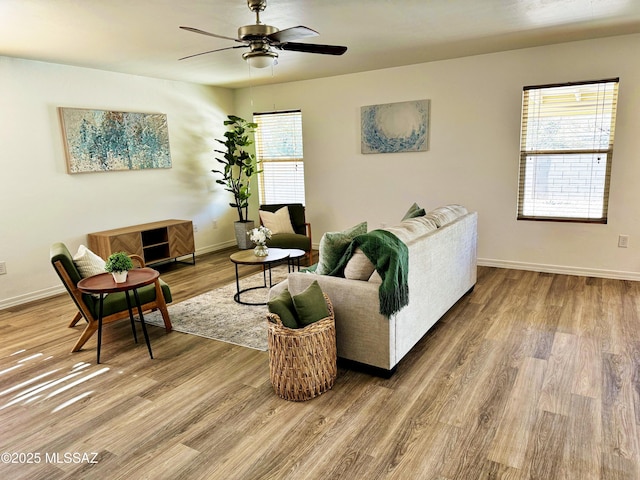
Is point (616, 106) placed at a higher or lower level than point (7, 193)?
higher

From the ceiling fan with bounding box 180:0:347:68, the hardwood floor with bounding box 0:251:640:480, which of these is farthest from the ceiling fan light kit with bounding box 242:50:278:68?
the hardwood floor with bounding box 0:251:640:480

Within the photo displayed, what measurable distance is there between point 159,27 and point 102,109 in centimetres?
213

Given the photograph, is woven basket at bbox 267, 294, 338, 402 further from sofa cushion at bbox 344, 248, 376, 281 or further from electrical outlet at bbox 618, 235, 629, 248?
electrical outlet at bbox 618, 235, 629, 248

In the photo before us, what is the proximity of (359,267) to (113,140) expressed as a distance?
3.94 metres

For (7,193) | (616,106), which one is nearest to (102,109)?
(7,193)

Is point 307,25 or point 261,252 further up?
point 307,25

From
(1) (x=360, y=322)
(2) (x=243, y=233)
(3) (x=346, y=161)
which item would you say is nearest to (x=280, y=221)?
(2) (x=243, y=233)

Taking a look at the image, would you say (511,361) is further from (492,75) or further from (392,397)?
(492,75)

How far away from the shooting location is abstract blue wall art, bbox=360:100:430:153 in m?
5.46

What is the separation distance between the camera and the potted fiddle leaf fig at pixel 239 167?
642cm

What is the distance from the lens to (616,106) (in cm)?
439

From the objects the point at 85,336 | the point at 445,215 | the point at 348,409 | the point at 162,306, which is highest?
the point at 445,215

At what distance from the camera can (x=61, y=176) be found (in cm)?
482

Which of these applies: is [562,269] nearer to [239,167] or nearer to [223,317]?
[223,317]
